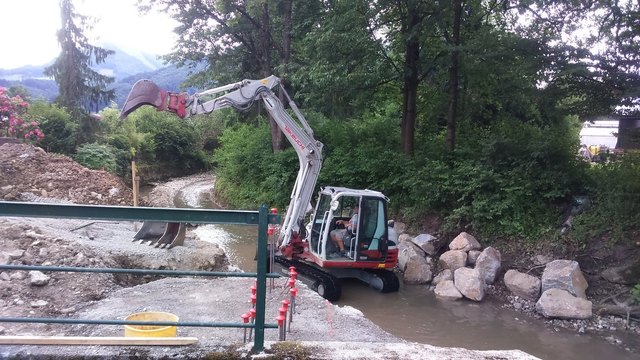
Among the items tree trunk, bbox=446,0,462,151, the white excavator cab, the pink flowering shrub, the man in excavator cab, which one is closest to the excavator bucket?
the white excavator cab

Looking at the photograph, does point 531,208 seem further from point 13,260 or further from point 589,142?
point 589,142

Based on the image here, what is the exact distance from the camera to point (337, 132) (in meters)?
17.8

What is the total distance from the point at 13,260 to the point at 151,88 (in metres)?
3.48

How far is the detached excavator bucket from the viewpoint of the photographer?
8.44 m

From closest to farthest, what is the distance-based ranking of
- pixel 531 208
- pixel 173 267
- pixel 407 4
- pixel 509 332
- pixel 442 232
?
pixel 509 332, pixel 173 267, pixel 531 208, pixel 442 232, pixel 407 4

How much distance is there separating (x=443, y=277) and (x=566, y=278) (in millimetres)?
2415

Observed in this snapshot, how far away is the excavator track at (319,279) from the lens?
30.8 ft

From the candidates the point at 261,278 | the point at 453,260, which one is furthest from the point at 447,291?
the point at 261,278

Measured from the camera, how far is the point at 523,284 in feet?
31.6

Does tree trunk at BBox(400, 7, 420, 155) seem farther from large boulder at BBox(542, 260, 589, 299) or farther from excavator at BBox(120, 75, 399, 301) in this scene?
large boulder at BBox(542, 260, 589, 299)

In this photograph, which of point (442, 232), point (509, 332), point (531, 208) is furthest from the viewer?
point (442, 232)

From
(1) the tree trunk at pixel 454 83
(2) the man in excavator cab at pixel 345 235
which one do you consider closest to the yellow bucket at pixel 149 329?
(2) the man in excavator cab at pixel 345 235

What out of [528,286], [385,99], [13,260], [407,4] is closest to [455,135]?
[385,99]

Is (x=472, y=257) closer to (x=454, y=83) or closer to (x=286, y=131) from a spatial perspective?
(x=286, y=131)
